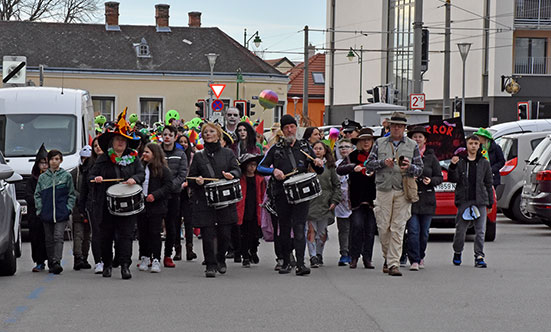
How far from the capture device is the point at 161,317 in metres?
9.16

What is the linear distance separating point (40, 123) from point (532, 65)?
4325cm

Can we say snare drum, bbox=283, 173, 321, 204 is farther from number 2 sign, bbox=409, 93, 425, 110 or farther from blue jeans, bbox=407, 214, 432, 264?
number 2 sign, bbox=409, 93, 425, 110

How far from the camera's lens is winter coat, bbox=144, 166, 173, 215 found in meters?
12.6

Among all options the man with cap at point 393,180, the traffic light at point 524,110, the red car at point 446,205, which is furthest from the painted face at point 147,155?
the traffic light at point 524,110

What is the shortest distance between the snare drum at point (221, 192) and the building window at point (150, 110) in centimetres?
4531

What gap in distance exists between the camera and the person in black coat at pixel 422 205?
42.3 feet

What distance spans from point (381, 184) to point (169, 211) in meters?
2.87

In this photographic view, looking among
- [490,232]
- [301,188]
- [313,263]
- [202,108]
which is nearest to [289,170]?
[301,188]

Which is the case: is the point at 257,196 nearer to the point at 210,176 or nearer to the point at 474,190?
the point at 210,176

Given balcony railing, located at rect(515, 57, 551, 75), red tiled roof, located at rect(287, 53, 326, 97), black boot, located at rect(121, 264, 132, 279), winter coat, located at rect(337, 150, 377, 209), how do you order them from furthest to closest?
red tiled roof, located at rect(287, 53, 326, 97) < balcony railing, located at rect(515, 57, 551, 75) < winter coat, located at rect(337, 150, 377, 209) < black boot, located at rect(121, 264, 132, 279)

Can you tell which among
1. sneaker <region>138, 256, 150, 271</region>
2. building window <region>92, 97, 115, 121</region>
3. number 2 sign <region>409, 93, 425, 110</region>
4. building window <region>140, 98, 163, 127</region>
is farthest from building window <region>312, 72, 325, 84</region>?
sneaker <region>138, 256, 150, 271</region>

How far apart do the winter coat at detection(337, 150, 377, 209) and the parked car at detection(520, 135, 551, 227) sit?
5484 mm

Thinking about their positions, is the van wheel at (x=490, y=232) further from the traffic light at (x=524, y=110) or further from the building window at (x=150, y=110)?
the building window at (x=150, y=110)

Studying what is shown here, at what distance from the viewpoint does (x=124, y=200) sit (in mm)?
11875
